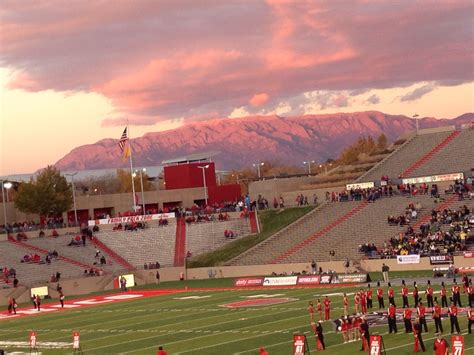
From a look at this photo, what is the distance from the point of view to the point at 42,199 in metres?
81.8

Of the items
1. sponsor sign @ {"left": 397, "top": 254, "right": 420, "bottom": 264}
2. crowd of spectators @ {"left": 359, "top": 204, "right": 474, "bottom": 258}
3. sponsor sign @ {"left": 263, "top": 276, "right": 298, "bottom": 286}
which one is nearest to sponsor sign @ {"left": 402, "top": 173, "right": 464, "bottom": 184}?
crowd of spectators @ {"left": 359, "top": 204, "right": 474, "bottom": 258}

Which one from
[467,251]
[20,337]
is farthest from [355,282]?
[20,337]

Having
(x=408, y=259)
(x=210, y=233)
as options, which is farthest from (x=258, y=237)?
(x=408, y=259)

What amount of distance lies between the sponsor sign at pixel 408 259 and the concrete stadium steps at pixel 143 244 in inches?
744

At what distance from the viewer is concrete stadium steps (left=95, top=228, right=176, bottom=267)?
233 feet

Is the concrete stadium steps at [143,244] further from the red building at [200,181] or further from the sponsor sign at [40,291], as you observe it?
the red building at [200,181]

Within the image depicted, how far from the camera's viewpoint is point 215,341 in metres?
35.0

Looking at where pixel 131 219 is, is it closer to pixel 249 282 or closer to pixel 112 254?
pixel 112 254

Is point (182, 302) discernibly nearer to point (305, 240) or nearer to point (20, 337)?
point (20, 337)

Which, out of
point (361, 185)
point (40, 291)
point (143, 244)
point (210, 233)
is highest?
point (361, 185)

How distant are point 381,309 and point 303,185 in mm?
44178

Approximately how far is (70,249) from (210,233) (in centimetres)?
999

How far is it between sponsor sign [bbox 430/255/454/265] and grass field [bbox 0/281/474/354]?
709 centimetres

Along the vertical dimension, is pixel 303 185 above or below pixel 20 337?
above
